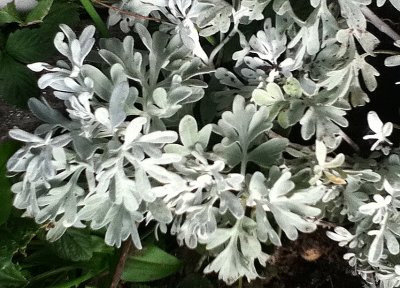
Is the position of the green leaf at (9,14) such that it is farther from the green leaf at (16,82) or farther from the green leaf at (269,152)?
the green leaf at (269,152)

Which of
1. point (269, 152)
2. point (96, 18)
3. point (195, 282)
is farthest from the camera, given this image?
point (195, 282)

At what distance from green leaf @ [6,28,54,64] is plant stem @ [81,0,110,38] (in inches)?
4.2

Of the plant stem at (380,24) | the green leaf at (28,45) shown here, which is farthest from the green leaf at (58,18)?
the plant stem at (380,24)

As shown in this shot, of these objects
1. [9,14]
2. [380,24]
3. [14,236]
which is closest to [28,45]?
[9,14]

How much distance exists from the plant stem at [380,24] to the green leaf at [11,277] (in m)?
0.83

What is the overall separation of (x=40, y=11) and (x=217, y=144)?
1.46ft

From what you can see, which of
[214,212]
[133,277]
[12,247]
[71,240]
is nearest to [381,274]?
[214,212]

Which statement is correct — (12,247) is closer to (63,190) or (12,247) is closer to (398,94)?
(63,190)

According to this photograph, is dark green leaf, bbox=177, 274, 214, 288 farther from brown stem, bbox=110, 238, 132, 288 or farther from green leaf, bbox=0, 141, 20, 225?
green leaf, bbox=0, 141, 20, 225

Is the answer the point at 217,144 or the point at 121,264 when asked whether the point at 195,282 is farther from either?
the point at 217,144

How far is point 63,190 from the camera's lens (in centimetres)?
102

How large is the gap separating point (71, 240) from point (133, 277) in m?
0.15

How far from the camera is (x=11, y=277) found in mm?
1206

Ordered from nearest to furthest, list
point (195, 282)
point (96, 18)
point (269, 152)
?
point (269, 152) → point (96, 18) → point (195, 282)
